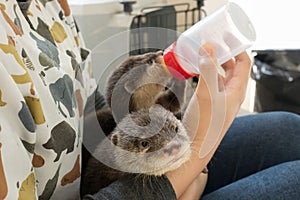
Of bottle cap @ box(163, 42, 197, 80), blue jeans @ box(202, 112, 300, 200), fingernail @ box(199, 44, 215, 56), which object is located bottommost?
blue jeans @ box(202, 112, 300, 200)

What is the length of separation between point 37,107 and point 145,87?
0.26 metres

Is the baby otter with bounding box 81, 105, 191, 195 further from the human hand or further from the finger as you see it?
the finger

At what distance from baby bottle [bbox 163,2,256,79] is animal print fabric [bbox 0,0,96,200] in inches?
6.7

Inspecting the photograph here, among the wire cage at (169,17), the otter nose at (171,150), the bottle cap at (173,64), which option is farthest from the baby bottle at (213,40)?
the wire cage at (169,17)

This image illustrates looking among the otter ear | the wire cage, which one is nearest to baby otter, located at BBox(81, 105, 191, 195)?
the otter ear

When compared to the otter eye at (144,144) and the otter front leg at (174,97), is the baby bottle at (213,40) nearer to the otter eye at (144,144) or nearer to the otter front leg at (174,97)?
the otter front leg at (174,97)

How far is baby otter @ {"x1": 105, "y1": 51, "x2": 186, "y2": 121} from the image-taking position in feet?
2.14

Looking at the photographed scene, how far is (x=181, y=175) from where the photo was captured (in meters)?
0.58

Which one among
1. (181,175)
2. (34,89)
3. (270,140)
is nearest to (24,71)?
(34,89)

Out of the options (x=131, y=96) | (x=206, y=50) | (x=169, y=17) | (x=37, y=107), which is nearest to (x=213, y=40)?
(x=206, y=50)

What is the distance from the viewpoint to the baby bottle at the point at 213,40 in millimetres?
629

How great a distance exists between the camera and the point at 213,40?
651 mm

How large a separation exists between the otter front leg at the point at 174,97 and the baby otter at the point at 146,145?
8cm

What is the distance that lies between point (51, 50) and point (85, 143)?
167 millimetres
